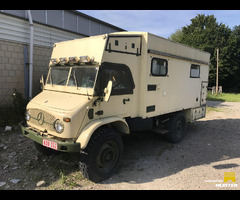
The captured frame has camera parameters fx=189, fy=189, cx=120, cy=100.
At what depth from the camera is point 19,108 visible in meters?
6.51

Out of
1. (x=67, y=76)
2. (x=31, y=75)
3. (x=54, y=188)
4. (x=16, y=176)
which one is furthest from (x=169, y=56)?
(x=31, y=75)

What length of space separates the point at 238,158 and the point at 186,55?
10.7 ft

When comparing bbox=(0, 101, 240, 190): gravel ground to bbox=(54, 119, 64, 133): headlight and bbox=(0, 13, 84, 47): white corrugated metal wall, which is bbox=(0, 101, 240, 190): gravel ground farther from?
bbox=(0, 13, 84, 47): white corrugated metal wall

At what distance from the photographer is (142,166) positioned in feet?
14.2

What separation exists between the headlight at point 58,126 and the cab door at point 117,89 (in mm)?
750

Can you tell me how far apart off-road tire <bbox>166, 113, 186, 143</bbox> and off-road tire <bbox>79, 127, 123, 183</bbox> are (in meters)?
2.26

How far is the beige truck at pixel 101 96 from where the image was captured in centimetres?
343

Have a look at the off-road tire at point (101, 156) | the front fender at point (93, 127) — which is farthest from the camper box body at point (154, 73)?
the off-road tire at point (101, 156)

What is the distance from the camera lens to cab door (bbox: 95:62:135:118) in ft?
12.3

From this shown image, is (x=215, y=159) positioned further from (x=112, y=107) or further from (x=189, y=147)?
(x=112, y=107)

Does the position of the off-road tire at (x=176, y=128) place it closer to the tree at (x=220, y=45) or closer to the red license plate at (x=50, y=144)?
the red license plate at (x=50, y=144)

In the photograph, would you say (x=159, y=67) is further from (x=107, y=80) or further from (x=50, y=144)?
(x=50, y=144)

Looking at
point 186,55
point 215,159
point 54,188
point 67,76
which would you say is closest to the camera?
point 54,188

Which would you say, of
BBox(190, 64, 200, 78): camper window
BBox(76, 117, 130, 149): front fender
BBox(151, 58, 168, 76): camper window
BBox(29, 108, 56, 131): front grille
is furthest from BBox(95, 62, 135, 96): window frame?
BBox(190, 64, 200, 78): camper window
